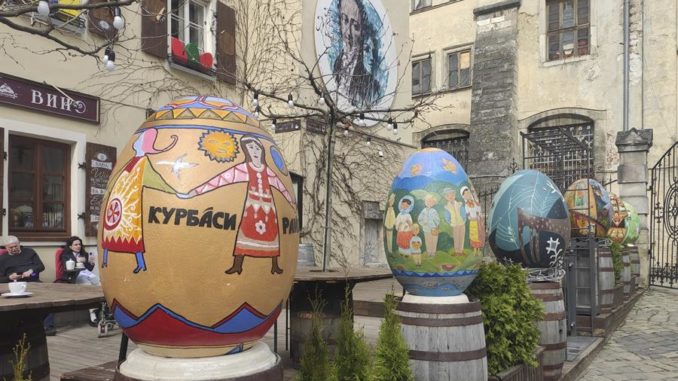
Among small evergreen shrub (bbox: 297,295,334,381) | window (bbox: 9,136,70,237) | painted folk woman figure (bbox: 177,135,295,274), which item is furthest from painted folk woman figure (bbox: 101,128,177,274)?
window (bbox: 9,136,70,237)

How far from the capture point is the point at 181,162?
7.43 feet

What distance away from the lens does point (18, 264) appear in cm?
699

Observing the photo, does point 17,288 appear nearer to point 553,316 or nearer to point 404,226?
point 404,226

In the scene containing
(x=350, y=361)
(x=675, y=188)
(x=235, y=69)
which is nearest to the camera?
(x=350, y=361)

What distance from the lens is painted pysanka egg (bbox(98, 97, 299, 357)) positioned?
2.21m

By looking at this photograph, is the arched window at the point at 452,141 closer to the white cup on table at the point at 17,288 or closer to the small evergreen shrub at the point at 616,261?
the small evergreen shrub at the point at 616,261

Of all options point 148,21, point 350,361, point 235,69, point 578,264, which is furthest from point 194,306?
point 235,69

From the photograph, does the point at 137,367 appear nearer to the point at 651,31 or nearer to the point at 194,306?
the point at 194,306

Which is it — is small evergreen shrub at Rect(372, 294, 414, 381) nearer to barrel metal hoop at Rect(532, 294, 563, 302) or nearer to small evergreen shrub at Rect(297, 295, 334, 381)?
small evergreen shrub at Rect(297, 295, 334, 381)

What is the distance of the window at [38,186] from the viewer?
7695mm

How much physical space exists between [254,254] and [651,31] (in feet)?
59.5

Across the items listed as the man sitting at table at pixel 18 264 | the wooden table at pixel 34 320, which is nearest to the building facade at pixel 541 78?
the man sitting at table at pixel 18 264

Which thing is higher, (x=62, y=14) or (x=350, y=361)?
(x=62, y=14)

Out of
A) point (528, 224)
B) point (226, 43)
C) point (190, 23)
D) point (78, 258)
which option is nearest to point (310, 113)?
point (226, 43)
